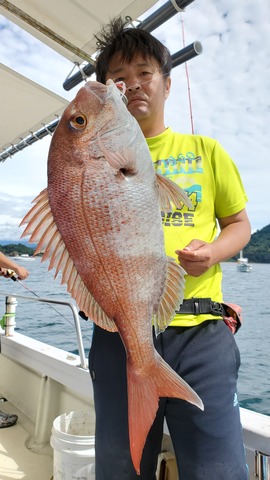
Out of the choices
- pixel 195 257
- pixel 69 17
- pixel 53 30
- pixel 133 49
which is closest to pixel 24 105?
pixel 53 30

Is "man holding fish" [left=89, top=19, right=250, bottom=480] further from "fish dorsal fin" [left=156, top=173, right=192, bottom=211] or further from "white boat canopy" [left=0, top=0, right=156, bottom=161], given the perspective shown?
"white boat canopy" [left=0, top=0, right=156, bottom=161]

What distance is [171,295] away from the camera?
1.29 m

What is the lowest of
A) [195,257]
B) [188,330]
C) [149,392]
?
[149,392]

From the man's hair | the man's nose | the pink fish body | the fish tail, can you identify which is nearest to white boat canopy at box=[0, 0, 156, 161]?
the man's hair

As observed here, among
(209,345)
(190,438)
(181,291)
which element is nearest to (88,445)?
(190,438)

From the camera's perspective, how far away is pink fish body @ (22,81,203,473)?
1.21 metres

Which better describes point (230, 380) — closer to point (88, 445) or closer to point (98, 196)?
point (98, 196)

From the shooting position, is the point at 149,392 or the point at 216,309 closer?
the point at 149,392

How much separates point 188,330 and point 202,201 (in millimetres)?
530

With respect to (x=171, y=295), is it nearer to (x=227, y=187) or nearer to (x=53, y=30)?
(x=227, y=187)

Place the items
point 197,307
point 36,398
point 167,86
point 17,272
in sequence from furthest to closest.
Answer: point 36,398 → point 17,272 → point 167,86 → point 197,307

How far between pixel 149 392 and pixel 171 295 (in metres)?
0.32

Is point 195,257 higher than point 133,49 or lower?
lower

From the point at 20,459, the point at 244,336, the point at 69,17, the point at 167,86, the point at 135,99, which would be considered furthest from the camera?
the point at 244,336
